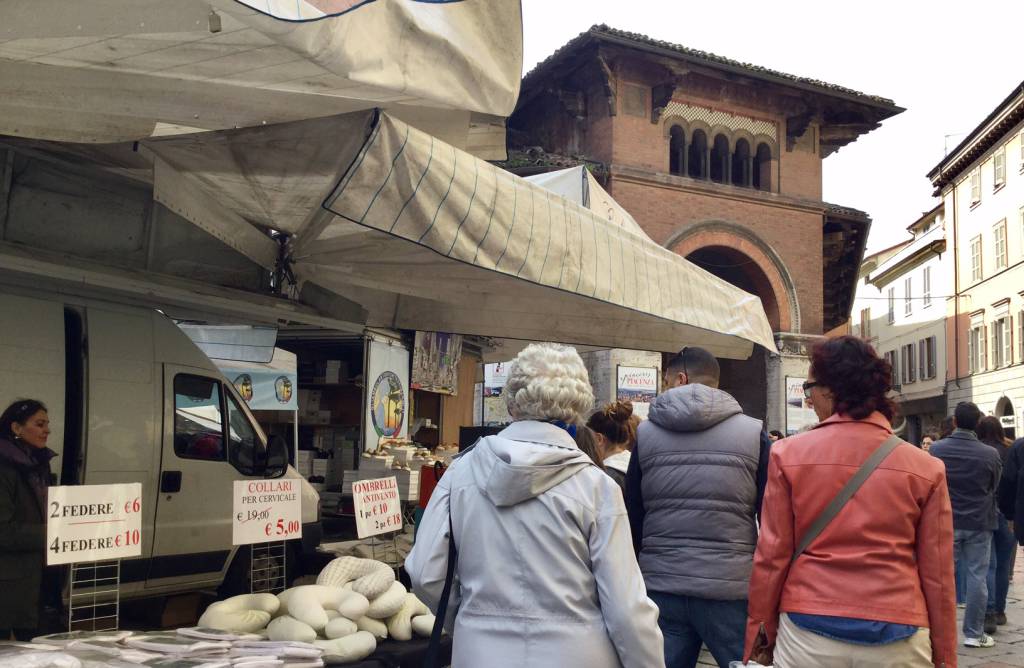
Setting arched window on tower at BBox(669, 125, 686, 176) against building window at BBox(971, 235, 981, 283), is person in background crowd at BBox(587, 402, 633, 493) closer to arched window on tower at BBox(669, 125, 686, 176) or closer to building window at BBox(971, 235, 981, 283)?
arched window on tower at BBox(669, 125, 686, 176)

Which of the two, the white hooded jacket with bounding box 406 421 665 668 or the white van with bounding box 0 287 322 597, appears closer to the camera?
the white hooded jacket with bounding box 406 421 665 668

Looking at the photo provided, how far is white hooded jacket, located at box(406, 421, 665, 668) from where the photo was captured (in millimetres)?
2438

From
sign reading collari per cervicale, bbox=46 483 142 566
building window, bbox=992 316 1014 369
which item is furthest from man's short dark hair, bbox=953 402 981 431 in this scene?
building window, bbox=992 316 1014 369

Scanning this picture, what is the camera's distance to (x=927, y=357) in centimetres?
4344

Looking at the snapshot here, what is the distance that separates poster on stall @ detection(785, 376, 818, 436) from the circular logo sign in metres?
16.4

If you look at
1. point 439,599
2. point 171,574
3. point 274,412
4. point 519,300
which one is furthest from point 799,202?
point 439,599

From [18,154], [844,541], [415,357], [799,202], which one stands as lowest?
[844,541]

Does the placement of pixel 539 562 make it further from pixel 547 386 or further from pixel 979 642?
pixel 979 642

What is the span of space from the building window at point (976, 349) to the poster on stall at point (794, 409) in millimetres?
15499

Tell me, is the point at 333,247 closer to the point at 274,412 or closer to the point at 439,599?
the point at 439,599

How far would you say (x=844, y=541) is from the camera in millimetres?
2930

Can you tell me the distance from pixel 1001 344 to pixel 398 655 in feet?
115

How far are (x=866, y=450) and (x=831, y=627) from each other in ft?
1.91

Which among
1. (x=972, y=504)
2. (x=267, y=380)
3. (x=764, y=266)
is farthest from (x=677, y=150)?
(x=972, y=504)
